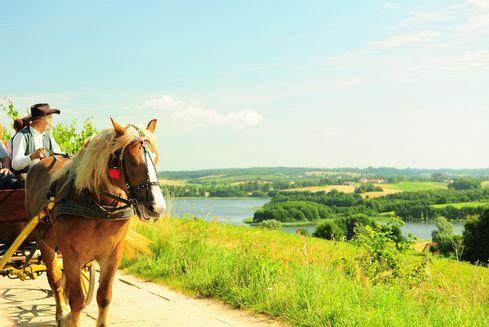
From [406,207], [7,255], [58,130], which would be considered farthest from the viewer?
[406,207]

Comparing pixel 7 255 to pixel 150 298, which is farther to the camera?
pixel 150 298

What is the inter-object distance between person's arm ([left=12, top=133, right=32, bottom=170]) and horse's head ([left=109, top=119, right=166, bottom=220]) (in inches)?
80.9

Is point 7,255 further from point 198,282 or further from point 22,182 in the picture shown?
point 198,282

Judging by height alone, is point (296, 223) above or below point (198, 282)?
below

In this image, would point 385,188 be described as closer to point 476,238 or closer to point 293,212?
point 293,212

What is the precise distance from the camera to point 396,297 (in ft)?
19.9

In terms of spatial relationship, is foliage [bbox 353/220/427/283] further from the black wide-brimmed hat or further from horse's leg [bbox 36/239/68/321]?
the black wide-brimmed hat

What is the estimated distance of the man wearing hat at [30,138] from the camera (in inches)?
228

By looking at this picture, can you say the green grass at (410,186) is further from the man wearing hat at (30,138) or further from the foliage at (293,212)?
the man wearing hat at (30,138)

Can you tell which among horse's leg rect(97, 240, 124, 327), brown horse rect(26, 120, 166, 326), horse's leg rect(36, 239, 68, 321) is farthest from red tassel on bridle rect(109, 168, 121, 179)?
horse's leg rect(36, 239, 68, 321)

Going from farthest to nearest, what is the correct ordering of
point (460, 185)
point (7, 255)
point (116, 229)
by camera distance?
1. point (460, 185)
2. point (7, 255)
3. point (116, 229)

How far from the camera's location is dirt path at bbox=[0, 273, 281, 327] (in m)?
5.80

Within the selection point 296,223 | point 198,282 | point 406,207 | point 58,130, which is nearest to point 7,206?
point 198,282

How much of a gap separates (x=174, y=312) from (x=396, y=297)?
2.70 metres
